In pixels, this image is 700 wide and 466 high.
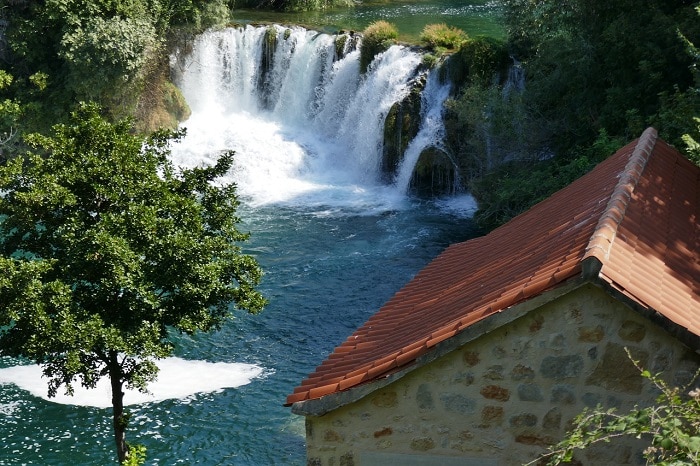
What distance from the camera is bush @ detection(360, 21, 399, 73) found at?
29203 mm

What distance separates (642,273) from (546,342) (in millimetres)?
951

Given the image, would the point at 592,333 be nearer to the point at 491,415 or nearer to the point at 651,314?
the point at 651,314

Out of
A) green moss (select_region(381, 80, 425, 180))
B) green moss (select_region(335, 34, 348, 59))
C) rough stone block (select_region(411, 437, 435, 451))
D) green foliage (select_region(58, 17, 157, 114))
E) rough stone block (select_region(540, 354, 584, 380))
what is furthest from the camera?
green moss (select_region(335, 34, 348, 59))

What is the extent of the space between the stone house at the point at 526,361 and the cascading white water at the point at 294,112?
63.5 ft

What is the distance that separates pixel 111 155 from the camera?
11.8 metres

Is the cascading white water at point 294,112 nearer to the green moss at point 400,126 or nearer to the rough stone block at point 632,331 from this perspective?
the green moss at point 400,126

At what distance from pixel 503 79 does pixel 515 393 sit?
21034mm

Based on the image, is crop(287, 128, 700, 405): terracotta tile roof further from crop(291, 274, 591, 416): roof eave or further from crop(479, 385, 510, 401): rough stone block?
crop(479, 385, 510, 401): rough stone block

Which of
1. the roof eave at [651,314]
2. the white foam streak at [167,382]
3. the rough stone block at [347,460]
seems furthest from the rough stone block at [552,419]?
the white foam streak at [167,382]

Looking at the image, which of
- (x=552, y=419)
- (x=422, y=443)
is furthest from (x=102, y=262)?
(x=552, y=419)

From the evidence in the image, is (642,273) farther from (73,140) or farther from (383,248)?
(383,248)

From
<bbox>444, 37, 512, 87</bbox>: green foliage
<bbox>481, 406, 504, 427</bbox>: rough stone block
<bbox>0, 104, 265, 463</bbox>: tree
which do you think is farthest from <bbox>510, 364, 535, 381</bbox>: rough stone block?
<bbox>444, 37, 512, 87</bbox>: green foliage

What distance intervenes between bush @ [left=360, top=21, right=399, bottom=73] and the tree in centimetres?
1781

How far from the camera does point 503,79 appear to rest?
2636 cm
